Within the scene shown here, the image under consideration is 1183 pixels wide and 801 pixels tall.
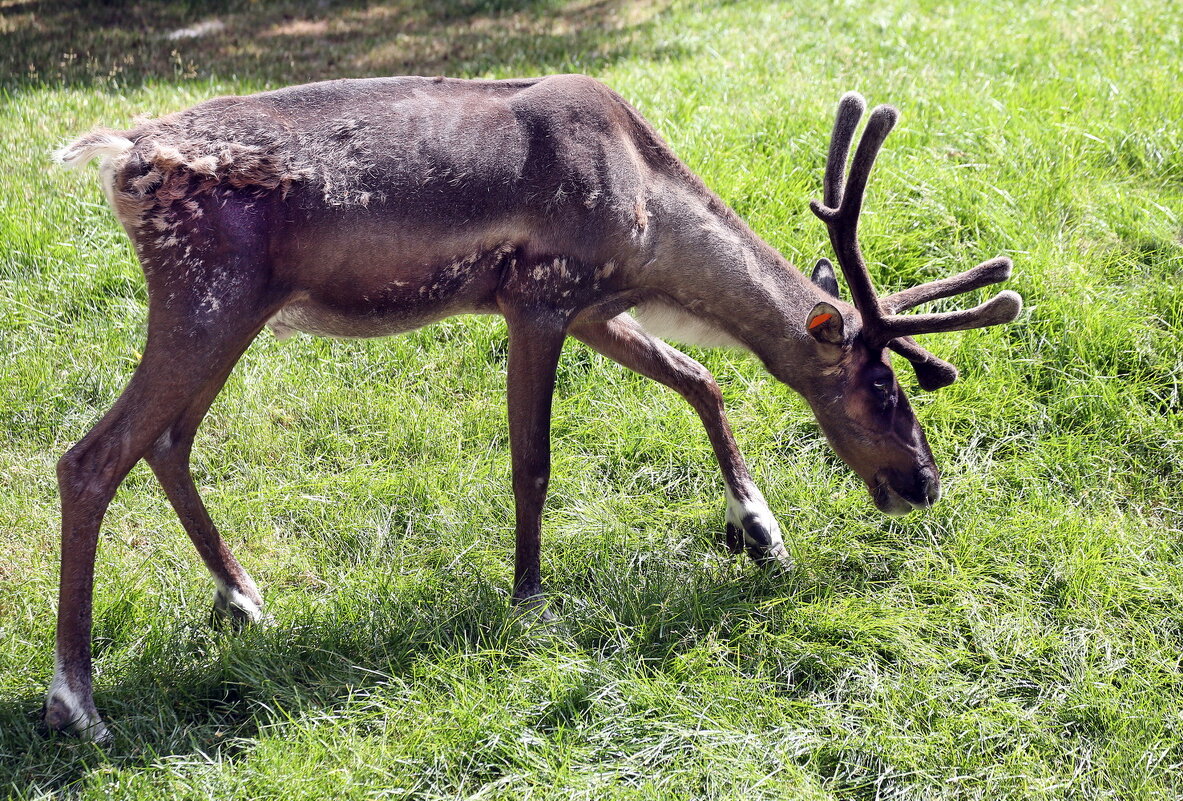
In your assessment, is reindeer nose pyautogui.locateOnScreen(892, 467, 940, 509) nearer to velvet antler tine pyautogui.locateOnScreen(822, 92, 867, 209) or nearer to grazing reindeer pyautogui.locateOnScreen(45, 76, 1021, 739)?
grazing reindeer pyautogui.locateOnScreen(45, 76, 1021, 739)

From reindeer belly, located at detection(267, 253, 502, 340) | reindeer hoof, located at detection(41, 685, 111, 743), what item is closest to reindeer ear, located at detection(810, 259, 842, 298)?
reindeer belly, located at detection(267, 253, 502, 340)

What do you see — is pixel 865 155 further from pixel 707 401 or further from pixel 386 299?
pixel 386 299

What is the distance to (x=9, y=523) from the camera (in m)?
4.31

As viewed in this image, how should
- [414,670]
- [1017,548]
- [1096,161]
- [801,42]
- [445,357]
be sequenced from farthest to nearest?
1. [801,42]
2. [1096,161]
3. [445,357]
4. [1017,548]
5. [414,670]

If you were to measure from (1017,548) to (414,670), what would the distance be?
2.32 meters

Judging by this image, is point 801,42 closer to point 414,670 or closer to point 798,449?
point 798,449

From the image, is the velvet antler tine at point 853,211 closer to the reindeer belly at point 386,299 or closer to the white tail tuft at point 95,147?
the reindeer belly at point 386,299

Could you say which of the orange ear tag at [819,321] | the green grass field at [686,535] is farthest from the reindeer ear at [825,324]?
the green grass field at [686,535]

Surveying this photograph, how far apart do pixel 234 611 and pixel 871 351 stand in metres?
2.44

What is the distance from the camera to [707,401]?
4438 mm

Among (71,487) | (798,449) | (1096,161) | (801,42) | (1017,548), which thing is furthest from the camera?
(801,42)

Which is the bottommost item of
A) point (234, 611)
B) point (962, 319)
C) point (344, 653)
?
point (344, 653)

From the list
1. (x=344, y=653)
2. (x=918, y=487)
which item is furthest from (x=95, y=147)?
(x=918, y=487)

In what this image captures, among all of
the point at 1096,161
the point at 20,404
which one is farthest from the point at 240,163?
the point at 1096,161
